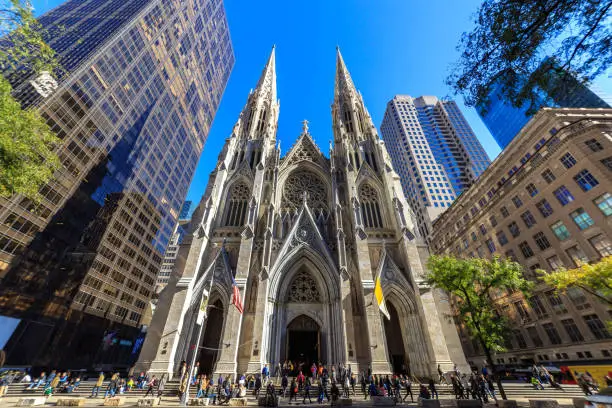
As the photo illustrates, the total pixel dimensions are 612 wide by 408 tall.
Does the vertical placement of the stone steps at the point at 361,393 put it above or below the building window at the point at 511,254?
below

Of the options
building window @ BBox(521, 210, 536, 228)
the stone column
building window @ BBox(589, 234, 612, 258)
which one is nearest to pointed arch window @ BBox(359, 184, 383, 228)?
the stone column

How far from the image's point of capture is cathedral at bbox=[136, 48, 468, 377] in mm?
16344

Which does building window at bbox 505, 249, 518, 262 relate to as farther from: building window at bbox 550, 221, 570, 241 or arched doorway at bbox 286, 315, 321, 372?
arched doorway at bbox 286, 315, 321, 372

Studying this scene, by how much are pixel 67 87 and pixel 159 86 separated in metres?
19.1

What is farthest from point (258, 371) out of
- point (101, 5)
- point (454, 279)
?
point (101, 5)

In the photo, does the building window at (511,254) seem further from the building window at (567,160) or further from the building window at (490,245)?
the building window at (567,160)

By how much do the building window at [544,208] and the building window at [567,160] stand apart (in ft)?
13.3

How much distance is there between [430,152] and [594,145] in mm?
41883

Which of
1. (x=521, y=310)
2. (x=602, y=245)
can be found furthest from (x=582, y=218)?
(x=521, y=310)

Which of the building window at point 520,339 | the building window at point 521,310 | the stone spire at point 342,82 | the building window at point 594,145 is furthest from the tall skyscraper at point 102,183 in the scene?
the building window at point 520,339

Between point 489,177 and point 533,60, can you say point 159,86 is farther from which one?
point 489,177

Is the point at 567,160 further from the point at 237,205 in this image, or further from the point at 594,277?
the point at 237,205

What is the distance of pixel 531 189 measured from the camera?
27.7 m

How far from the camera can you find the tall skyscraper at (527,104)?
6.33m
